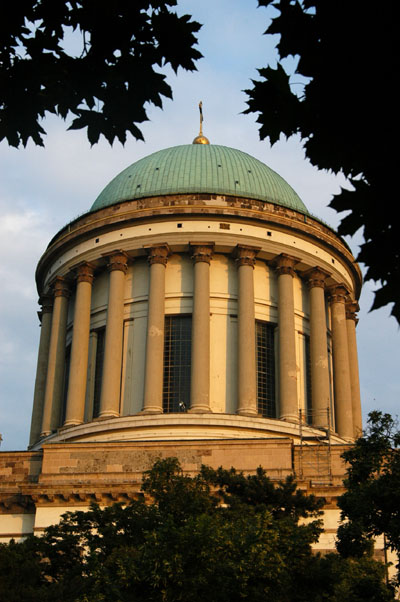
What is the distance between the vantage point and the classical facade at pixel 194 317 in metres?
37.5

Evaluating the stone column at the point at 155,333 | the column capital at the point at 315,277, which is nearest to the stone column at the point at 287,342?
the column capital at the point at 315,277

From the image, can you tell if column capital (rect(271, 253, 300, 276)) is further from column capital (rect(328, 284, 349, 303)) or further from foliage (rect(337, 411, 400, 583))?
foliage (rect(337, 411, 400, 583))

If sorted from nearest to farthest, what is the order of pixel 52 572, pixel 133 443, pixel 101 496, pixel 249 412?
pixel 52 572 < pixel 101 496 < pixel 133 443 < pixel 249 412

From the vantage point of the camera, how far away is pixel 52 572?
23.6 meters

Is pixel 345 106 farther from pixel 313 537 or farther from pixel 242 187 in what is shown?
pixel 242 187

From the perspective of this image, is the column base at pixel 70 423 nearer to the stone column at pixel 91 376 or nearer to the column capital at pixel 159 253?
the stone column at pixel 91 376

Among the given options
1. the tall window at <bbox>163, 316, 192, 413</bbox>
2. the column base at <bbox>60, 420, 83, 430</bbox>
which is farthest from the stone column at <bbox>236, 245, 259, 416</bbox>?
the column base at <bbox>60, 420, 83, 430</bbox>

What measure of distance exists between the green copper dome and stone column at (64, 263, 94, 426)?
11.6 feet

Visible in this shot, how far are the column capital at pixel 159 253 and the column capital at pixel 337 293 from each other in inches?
338

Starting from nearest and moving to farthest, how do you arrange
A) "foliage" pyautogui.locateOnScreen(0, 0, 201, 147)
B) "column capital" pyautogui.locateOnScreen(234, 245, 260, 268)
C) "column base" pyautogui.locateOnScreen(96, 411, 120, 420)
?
"foliage" pyautogui.locateOnScreen(0, 0, 201, 147) → "column base" pyautogui.locateOnScreen(96, 411, 120, 420) → "column capital" pyautogui.locateOnScreen(234, 245, 260, 268)

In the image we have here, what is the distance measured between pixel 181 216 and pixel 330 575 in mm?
22132

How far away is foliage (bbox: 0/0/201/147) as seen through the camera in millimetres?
8656

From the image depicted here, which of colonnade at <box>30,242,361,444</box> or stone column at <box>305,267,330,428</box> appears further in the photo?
stone column at <box>305,267,330,428</box>

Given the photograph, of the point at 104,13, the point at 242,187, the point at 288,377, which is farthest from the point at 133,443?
the point at 104,13
